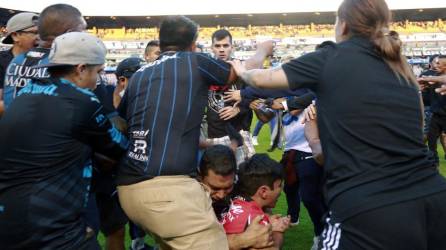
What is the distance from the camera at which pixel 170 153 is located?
2857mm

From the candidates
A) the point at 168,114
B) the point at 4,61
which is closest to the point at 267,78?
the point at 168,114

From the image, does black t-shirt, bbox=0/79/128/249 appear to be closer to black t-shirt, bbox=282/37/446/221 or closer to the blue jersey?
the blue jersey

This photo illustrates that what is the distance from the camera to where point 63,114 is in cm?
255

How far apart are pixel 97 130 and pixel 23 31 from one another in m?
2.08

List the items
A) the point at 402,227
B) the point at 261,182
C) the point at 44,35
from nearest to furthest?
the point at 402,227 < the point at 44,35 < the point at 261,182

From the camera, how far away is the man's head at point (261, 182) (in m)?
3.74

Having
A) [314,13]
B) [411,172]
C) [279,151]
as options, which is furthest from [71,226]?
[314,13]

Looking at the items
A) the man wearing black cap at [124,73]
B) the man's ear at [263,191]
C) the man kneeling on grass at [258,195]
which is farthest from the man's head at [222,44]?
the man's ear at [263,191]

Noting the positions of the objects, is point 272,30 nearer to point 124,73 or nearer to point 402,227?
point 124,73

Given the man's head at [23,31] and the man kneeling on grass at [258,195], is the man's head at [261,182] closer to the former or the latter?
the man kneeling on grass at [258,195]

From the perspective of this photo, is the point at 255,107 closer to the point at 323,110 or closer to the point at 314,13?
the point at 323,110

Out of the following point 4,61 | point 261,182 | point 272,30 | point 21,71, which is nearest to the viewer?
point 21,71

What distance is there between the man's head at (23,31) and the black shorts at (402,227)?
3.20 m

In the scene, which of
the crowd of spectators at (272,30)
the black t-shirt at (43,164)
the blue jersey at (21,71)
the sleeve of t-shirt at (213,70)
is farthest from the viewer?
the crowd of spectators at (272,30)
